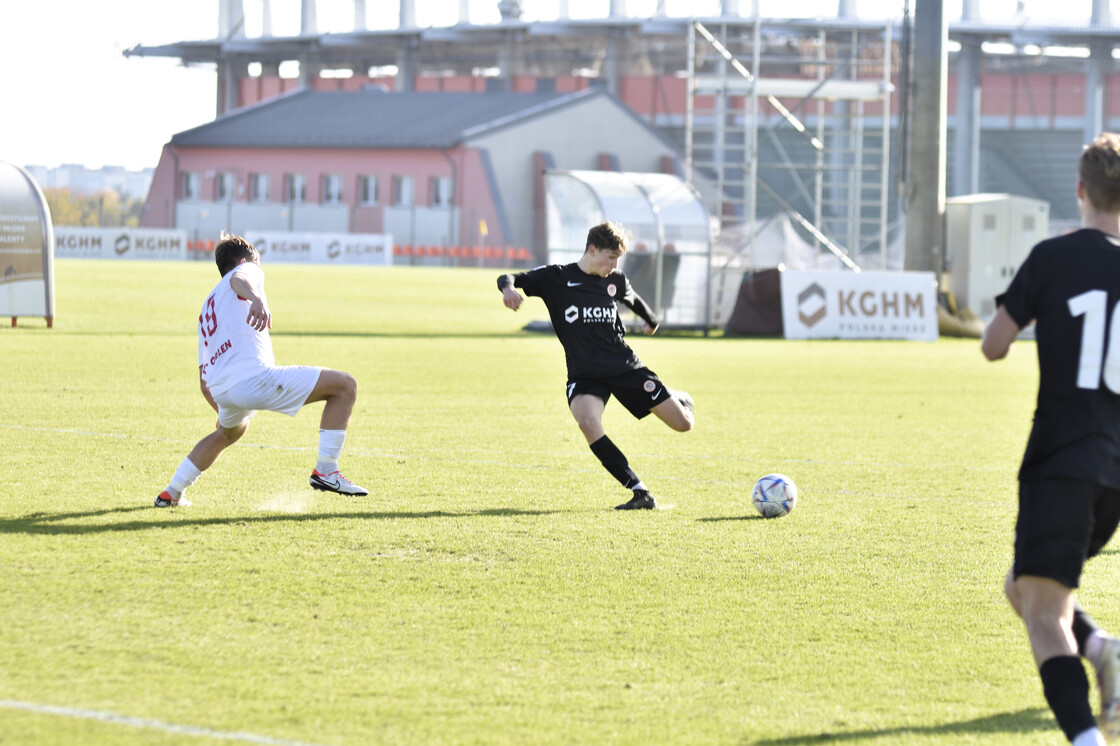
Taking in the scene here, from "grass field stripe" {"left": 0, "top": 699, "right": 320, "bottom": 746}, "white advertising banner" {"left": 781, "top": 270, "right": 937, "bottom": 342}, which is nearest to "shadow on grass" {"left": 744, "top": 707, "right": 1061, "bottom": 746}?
"grass field stripe" {"left": 0, "top": 699, "right": 320, "bottom": 746}

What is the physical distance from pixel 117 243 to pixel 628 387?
168 feet

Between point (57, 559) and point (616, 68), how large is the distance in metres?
73.2

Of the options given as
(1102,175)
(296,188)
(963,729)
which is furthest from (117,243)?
(1102,175)

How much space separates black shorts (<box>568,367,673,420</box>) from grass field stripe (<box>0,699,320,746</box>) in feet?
16.0

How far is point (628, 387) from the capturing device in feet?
29.8

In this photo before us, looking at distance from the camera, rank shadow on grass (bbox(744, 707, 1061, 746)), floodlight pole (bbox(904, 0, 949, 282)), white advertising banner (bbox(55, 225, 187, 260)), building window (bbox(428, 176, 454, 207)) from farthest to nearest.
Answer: building window (bbox(428, 176, 454, 207)) → white advertising banner (bbox(55, 225, 187, 260)) → floodlight pole (bbox(904, 0, 949, 282)) → shadow on grass (bbox(744, 707, 1061, 746))

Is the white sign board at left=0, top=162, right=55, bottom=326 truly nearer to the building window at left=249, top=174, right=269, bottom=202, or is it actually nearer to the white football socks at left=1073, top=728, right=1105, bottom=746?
the white football socks at left=1073, top=728, right=1105, bottom=746

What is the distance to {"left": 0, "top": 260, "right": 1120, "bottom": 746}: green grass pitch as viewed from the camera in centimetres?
467

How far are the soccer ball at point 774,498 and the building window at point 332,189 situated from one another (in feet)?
215

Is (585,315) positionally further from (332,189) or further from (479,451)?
(332,189)

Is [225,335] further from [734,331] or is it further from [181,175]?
[181,175]

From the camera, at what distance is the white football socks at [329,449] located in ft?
27.7

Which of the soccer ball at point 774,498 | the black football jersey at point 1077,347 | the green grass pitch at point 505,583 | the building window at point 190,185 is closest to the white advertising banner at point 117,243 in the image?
the building window at point 190,185

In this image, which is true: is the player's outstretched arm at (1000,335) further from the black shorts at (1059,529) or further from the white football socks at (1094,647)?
the white football socks at (1094,647)
